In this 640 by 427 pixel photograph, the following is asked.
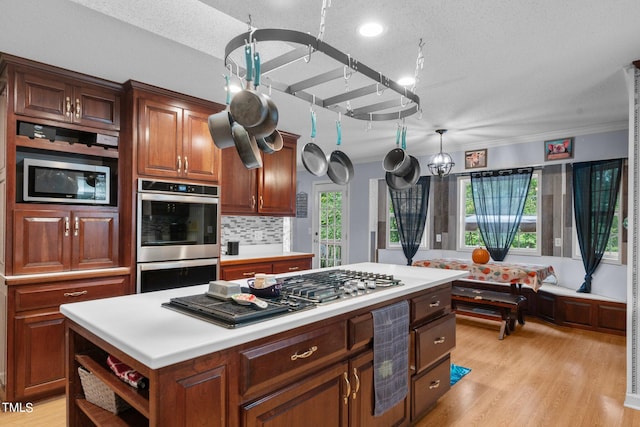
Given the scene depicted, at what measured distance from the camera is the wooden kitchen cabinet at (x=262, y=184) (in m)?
3.84

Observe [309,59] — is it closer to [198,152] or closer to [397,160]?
[397,160]

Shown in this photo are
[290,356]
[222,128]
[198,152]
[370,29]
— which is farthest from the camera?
[198,152]

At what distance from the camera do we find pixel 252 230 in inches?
176

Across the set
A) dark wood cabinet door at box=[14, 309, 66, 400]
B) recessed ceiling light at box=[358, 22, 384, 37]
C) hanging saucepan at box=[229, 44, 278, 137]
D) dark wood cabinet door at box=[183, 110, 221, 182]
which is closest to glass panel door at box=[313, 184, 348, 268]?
dark wood cabinet door at box=[183, 110, 221, 182]

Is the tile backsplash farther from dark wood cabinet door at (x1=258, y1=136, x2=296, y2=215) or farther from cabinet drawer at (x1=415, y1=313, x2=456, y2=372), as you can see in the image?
cabinet drawer at (x1=415, y1=313, x2=456, y2=372)

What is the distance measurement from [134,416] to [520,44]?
2.79 m

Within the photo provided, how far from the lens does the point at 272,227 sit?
4.70 meters

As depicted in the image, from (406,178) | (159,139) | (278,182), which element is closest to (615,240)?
(406,178)

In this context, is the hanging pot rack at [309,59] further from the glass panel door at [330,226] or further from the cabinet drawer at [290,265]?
the glass panel door at [330,226]

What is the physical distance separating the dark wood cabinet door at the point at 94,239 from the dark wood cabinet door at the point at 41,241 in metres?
0.05

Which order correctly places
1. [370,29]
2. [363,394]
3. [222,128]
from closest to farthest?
1. [222,128]
2. [363,394]
3. [370,29]

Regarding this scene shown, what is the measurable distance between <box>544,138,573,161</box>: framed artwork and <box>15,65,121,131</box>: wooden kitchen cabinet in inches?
190

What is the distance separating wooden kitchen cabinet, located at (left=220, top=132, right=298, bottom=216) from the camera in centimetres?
384

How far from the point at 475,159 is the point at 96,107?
4.65 m
